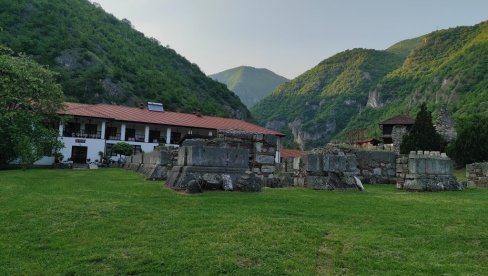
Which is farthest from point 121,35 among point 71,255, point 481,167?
point 71,255

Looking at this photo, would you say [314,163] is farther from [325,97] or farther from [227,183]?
[325,97]

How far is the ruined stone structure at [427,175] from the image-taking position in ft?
46.1

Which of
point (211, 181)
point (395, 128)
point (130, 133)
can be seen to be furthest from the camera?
point (395, 128)

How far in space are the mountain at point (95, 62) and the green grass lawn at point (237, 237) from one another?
6604 cm

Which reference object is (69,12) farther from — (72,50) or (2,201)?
(2,201)

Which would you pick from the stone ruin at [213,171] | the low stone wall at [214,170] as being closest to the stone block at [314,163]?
the stone ruin at [213,171]

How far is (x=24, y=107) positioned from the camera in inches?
1309

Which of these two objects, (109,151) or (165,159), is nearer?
(165,159)

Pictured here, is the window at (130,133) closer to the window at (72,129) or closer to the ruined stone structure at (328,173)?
the window at (72,129)

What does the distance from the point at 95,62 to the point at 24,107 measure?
53069 mm

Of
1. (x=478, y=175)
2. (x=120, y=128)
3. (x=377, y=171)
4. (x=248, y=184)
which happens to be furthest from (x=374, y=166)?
(x=120, y=128)

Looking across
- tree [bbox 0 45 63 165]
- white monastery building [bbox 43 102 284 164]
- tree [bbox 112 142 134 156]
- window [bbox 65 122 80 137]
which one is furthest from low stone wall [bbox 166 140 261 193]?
window [bbox 65 122 80 137]

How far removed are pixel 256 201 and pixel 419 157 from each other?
290 inches

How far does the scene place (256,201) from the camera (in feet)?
32.5
